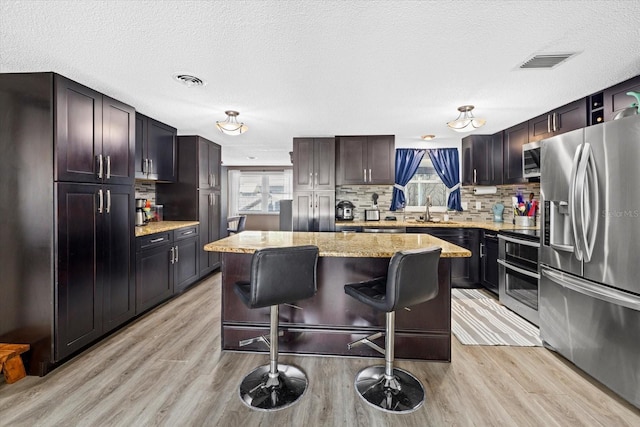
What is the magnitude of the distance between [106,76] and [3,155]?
0.94 metres

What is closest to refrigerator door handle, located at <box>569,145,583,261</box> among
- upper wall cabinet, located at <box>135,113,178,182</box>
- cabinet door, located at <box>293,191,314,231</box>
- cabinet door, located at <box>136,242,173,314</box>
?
cabinet door, located at <box>293,191,314,231</box>

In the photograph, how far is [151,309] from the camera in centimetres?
338

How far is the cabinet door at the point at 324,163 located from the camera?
4574mm

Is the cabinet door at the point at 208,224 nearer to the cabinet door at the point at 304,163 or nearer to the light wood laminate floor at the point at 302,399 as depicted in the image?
the cabinet door at the point at 304,163

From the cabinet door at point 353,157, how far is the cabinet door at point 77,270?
317 centimetres

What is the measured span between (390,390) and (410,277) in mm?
776

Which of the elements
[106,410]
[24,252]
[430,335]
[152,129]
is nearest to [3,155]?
[24,252]

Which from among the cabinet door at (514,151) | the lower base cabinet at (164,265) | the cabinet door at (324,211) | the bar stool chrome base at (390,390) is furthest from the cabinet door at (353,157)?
the bar stool chrome base at (390,390)

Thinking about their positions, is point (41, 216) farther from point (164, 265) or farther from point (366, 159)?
point (366, 159)

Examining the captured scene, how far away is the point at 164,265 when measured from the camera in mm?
3516

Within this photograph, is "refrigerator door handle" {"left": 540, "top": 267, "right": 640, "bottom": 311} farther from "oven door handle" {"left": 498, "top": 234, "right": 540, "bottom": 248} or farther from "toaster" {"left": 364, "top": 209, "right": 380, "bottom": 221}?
"toaster" {"left": 364, "top": 209, "right": 380, "bottom": 221}

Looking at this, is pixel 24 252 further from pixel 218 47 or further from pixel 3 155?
pixel 218 47

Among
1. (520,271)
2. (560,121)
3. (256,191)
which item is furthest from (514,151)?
(256,191)

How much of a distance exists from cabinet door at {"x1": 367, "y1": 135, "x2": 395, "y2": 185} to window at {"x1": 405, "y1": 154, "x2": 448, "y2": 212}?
900mm
